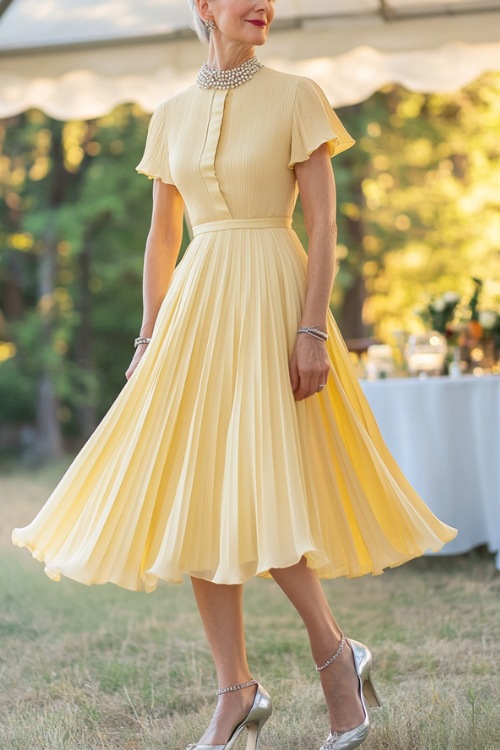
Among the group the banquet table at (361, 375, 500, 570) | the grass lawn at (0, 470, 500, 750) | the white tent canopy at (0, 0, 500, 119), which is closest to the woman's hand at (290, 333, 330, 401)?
the grass lawn at (0, 470, 500, 750)

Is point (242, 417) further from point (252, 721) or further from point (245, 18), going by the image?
point (245, 18)

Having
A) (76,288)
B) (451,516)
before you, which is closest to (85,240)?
(76,288)

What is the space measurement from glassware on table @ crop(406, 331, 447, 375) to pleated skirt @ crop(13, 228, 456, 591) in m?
2.66

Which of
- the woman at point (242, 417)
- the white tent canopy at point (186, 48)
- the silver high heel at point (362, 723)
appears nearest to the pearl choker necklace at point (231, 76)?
the woman at point (242, 417)

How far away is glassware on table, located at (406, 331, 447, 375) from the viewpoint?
5.00 m

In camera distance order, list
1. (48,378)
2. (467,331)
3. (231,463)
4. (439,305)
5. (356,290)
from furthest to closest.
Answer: (356,290) < (48,378) < (439,305) < (467,331) < (231,463)

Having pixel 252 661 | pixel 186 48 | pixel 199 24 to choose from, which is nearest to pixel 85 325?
pixel 186 48

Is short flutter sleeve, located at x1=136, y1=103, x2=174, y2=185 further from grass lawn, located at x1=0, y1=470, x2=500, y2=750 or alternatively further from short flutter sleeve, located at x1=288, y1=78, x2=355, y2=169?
grass lawn, located at x1=0, y1=470, x2=500, y2=750

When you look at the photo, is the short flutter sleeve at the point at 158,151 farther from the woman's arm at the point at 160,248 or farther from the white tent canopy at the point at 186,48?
the white tent canopy at the point at 186,48

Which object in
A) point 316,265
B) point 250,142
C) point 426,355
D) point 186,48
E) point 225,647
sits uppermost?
point 186,48

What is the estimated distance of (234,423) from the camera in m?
2.18

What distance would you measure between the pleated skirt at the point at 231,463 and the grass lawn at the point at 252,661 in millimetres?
531

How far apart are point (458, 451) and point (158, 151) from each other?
8.29 ft

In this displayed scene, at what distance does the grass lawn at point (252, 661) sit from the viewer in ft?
8.35
